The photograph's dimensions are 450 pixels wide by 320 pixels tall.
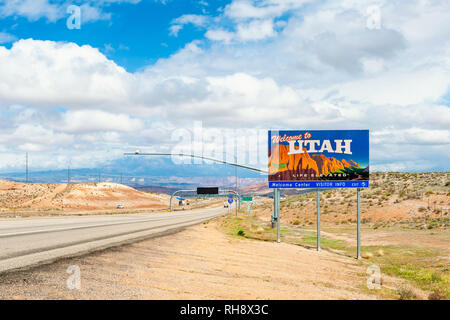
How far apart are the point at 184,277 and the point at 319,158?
12.7 meters

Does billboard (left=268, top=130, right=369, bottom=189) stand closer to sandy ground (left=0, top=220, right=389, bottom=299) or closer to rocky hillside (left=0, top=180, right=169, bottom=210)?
sandy ground (left=0, top=220, right=389, bottom=299)

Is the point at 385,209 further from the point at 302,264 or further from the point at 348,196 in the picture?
the point at 302,264

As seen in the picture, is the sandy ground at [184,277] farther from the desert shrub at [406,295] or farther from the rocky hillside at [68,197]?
the rocky hillside at [68,197]

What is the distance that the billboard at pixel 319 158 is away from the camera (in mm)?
19672

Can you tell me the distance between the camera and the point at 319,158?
20000 mm

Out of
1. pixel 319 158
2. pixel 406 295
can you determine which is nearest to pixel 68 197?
pixel 319 158

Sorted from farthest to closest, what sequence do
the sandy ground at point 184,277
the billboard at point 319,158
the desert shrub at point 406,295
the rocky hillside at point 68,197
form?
the rocky hillside at point 68,197, the billboard at point 319,158, the desert shrub at point 406,295, the sandy ground at point 184,277

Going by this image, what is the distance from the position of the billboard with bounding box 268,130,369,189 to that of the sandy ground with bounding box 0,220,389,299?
6.42 metres

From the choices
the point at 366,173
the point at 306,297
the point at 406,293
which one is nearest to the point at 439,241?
the point at 366,173

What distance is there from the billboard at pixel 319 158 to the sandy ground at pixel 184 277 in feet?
21.1

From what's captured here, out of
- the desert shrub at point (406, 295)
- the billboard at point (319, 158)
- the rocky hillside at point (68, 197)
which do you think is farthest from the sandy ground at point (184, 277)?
the rocky hillside at point (68, 197)

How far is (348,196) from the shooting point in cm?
6600

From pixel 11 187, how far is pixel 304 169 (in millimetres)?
113606

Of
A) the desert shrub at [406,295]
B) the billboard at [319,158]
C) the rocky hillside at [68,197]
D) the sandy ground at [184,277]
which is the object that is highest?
the billboard at [319,158]
